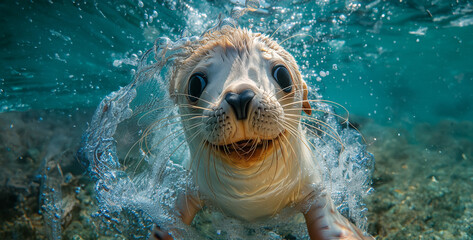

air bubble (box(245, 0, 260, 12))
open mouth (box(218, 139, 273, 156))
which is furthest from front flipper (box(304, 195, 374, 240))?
air bubble (box(245, 0, 260, 12))

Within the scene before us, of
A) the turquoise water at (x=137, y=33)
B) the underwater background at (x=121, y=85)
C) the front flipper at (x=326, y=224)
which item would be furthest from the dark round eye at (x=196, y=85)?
the turquoise water at (x=137, y=33)

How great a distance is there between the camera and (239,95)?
5.00ft

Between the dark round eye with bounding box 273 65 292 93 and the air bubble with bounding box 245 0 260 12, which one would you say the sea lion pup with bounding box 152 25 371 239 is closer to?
the dark round eye with bounding box 273 65 292 93

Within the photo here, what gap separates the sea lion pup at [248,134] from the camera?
5.24 feet

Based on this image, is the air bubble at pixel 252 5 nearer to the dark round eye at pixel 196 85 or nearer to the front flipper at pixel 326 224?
the dark round eye at pixel 196 85

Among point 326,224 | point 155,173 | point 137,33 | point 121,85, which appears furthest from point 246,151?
point 121,85

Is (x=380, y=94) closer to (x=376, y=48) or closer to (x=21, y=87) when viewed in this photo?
(x=376, y=48)

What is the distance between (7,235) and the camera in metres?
4.11

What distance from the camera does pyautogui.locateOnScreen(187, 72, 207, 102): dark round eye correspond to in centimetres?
208

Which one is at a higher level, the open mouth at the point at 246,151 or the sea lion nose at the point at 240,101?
the sea lion nose at the point at 240,101

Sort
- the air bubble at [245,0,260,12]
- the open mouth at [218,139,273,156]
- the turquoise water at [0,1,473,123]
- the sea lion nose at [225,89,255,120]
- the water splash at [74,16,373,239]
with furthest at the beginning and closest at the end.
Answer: the air bubble at [245,0,260,12] → the turquoise water at [0,1,473,123] → the water splash at [74,16,373,239] → the open mouth at [218,139,273,156] → the sea lion nose at [225,89,255,120]

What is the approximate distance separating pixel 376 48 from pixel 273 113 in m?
13.7

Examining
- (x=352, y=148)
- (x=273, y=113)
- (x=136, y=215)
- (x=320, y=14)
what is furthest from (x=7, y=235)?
(x=320, y=14)

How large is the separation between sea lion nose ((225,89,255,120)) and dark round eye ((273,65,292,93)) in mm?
638
